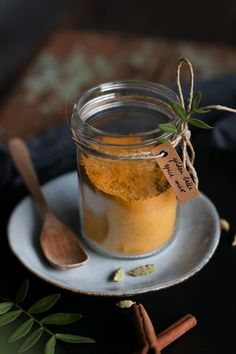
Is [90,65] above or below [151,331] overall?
below

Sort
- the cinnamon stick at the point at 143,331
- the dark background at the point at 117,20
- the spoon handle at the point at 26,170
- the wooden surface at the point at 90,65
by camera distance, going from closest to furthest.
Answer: the cinnamon stick at the point at 143,331 < the spoon handle at the point at 26,170 < the wooden surface at the point at 90,65 < the dark background at the point at 117,20

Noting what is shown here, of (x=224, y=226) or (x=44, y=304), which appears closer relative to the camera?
(x=44, y=304)

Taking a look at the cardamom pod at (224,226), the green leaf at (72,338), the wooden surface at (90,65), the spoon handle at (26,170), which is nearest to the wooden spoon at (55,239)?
the spoon handle at (26,170)

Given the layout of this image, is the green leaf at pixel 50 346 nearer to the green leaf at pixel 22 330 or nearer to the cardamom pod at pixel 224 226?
the green leaf at pixel 22 330

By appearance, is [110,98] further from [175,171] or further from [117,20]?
[117,20]

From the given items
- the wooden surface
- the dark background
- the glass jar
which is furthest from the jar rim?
the dark background

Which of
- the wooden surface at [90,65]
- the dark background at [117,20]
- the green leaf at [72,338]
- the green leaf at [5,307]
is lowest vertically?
the dark background at [117,20]

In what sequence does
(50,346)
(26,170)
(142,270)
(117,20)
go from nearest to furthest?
1. (50,346)
2. (142,270)
3. (26,170)
4. (117,20)

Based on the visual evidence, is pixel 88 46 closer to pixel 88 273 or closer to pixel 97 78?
pixel 97 78

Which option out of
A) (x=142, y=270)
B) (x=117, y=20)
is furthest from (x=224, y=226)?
(x=117, y=20)
